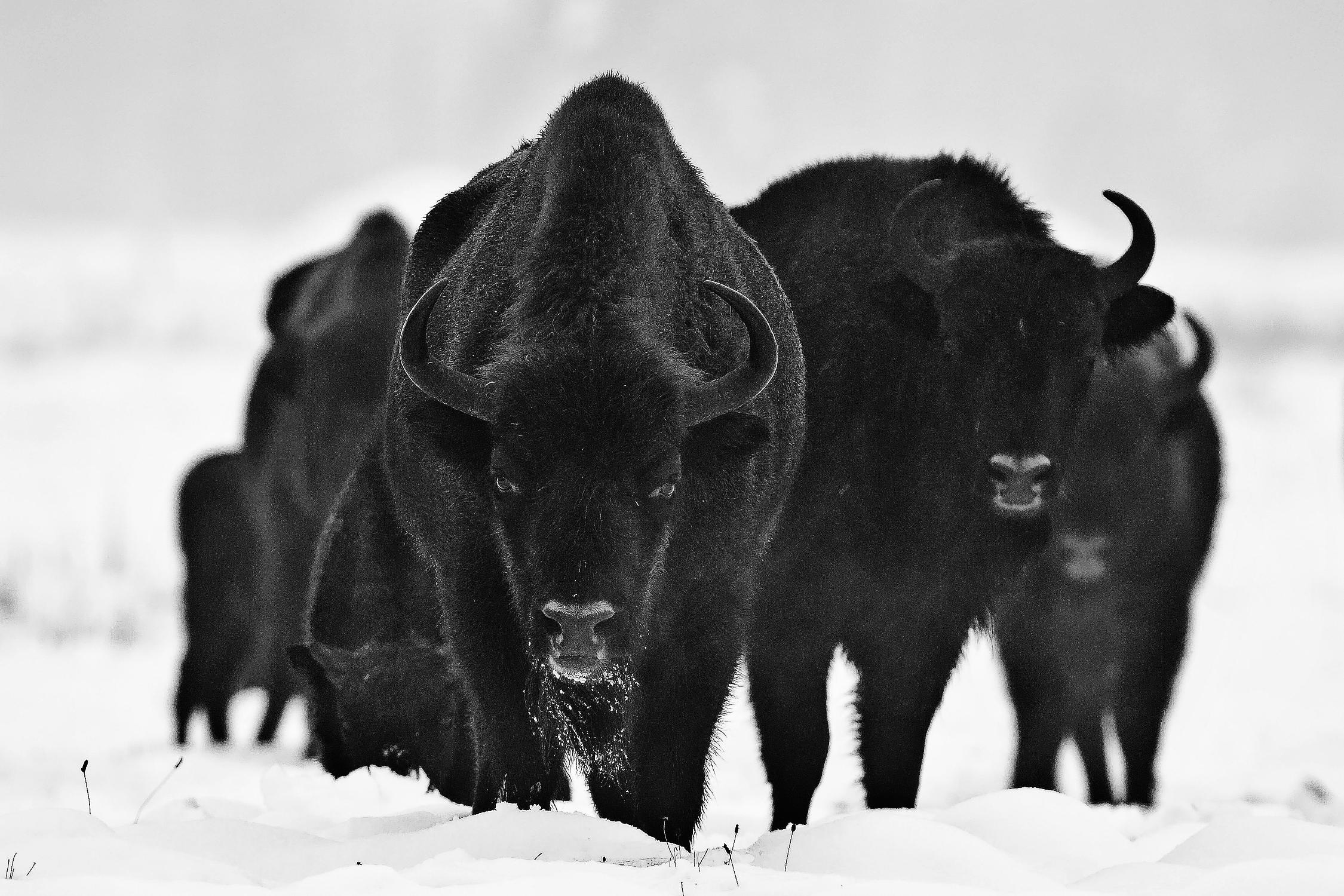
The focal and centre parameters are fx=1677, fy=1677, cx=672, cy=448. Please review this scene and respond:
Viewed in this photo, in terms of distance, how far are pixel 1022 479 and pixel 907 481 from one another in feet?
2.43

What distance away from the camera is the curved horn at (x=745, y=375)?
530 centimetres

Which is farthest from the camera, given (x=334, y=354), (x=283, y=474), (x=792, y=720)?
(x=283, y=474)

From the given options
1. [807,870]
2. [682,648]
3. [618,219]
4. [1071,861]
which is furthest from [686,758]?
[618,219]

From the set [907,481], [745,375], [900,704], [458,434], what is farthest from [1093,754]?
[458,434]

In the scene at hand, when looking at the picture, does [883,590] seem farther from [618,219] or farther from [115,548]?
[115,548]

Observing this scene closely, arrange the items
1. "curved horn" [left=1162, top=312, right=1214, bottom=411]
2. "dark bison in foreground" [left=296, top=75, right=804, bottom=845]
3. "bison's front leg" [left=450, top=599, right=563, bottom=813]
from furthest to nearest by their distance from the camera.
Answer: "curved horn" [left=1162, top=312, right=1214, bottom=411]
"bison's front leg" [left=450, top=599, right=563, bottom=813]
"dark bison in foreground" [left=296, top=75, right=804, bottom=845]

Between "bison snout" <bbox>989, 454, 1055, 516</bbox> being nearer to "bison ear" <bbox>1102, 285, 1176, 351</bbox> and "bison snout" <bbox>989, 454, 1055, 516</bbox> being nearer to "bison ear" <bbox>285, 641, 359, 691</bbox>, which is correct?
"bison ear" <bbox>1102, 285, 1176, 351</bbox>

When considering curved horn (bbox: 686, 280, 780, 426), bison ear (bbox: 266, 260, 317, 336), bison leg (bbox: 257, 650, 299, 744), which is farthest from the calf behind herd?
bison leg (bbox: 257, 650, 299, 744)

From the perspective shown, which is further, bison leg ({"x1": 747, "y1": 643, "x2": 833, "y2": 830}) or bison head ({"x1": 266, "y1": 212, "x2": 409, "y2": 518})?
bison head ({"x1": 266, "y1": 212, "x2": 409, "y2": 518})

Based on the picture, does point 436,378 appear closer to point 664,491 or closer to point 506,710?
point 664,491

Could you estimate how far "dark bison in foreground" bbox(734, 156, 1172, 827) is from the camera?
6.98m

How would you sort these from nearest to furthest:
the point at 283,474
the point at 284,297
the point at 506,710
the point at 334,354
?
1. the point at 506,710
2. the point at 334,354
3. the point at 283,474
4. the point at 284,297

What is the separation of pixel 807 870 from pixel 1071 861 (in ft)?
2.89

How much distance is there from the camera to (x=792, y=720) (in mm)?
7410
